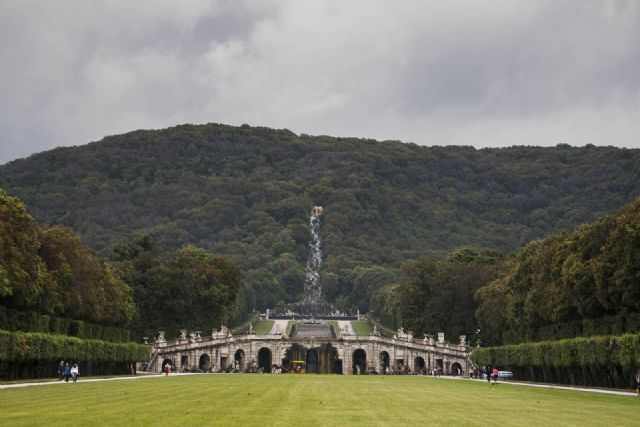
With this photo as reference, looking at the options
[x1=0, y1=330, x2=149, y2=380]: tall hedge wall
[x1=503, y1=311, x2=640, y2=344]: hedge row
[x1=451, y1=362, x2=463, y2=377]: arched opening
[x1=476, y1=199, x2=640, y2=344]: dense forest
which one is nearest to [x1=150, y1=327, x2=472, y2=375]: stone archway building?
[x1=451, y1=362, x2=463, y2=377]: arched opening

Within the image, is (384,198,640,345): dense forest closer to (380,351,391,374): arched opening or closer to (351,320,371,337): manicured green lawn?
(380,351,391,374): arched opening

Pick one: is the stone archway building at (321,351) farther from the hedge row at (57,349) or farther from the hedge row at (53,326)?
the hedge row at (57,349)

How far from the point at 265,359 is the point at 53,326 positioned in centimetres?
5412

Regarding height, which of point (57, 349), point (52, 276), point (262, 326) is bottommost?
point (57, 349)

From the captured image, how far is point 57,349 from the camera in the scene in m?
73.2

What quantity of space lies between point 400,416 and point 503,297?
73.0m

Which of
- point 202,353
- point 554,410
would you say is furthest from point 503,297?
point 554,410

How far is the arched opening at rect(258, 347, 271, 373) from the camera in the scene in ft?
443

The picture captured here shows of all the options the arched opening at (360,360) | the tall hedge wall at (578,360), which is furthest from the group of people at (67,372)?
the arched opening at (360,360)

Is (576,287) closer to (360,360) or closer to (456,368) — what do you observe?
(456,368)

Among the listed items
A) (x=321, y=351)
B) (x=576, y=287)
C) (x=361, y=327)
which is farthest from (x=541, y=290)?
(x=361, y=327)

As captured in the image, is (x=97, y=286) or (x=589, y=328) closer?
(x=589, y=328)

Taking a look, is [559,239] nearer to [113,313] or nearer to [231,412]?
[113,313]

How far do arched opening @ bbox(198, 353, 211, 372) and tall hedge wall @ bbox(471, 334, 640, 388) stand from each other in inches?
1570
